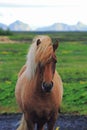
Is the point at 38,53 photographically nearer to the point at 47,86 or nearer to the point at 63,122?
the point at 47,86

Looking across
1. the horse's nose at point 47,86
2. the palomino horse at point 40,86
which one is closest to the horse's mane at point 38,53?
the palomino horse at point 40,86

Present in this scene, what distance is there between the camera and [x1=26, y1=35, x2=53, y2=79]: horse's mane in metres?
7.29

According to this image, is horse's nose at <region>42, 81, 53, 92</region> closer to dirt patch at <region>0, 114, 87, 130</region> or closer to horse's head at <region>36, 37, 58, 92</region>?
horse's head at <region>36, 37, 58, 92</region>

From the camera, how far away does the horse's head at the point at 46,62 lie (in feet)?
23.6

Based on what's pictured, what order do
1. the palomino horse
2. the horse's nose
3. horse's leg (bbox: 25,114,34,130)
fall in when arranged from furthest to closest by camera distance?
horse's leg (bbox: 25,114,34,130)
the palomino horse
the horse's nose

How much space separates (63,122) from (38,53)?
465cm

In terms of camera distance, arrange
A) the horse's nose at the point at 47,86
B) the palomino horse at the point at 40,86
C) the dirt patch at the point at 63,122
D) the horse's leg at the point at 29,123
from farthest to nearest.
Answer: the dirt patch at the point at 63,122 < the horse's leg at the point at 29,123 < the palomino horse at the point at 40,86 < the horse's nose at the point at 47,86

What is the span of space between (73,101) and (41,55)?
289 inches

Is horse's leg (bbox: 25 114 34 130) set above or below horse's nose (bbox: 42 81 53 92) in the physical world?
below

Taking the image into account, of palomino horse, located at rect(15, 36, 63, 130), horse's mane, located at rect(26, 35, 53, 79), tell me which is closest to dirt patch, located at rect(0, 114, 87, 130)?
palomino horse, located at rect(15, 36, 63, 130)

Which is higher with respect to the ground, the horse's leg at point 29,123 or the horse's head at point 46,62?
the horse's head at point 46,62

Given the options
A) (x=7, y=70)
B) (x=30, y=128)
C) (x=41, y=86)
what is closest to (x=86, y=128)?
(x=30, y=128)

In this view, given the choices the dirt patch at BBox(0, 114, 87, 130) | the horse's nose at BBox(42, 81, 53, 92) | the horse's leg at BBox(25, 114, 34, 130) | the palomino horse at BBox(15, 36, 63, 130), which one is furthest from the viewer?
the dirt patch at BBox(0, 114, 87, 130)

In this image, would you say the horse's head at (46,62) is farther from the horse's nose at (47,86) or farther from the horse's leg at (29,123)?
the horse's leg at (29,123)
